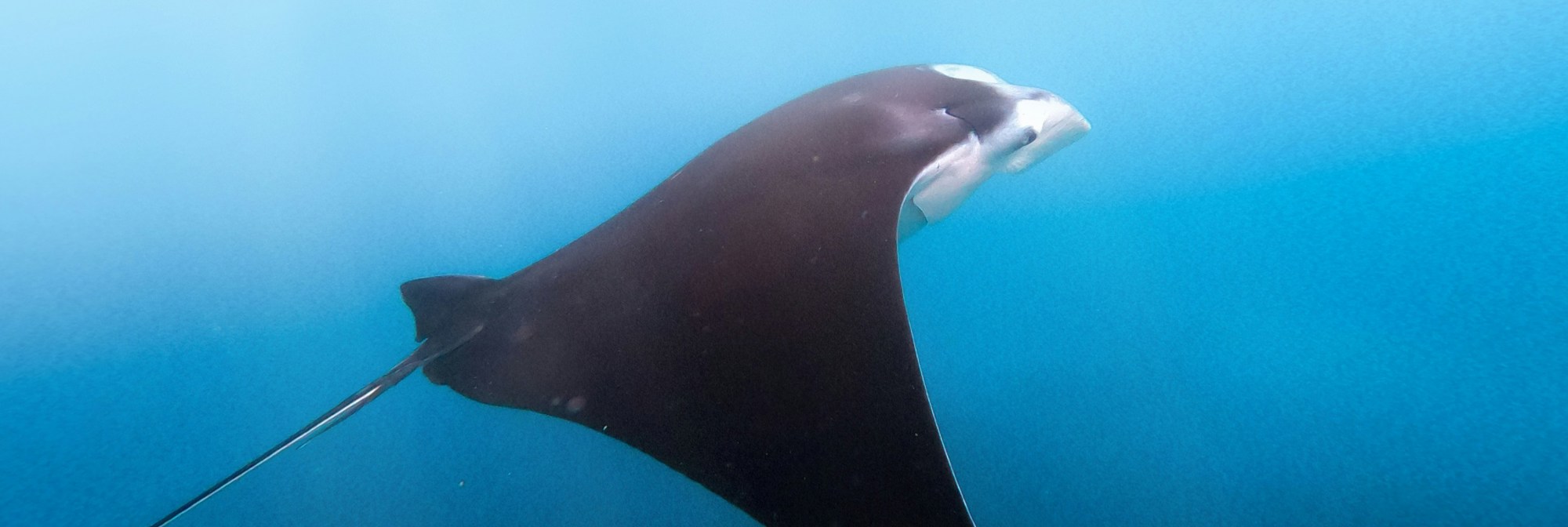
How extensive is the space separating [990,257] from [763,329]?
1.58 m

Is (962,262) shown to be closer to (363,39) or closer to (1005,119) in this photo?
(1005,119)

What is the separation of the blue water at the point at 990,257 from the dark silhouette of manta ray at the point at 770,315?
0.77 meters

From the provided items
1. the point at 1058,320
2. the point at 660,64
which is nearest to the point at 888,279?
the point at 1058,320

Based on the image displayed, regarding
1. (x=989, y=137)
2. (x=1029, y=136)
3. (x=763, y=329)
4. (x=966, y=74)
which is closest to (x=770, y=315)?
(x=763, y=329)

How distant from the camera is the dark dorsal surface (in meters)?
1.07

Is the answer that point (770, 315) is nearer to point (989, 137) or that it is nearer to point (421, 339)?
point (989, 137)

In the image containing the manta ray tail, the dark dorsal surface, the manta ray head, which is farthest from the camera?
the manta ray head

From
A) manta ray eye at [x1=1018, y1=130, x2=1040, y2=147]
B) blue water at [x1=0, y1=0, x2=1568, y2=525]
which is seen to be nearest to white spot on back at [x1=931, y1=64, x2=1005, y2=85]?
manta ray eye at [x1=1018, y1=130, x2=1040, y2=147]

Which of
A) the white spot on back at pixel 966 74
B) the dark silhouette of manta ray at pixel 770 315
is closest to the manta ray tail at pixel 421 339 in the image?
the dark silhouette of manta ray at pixel 770 315

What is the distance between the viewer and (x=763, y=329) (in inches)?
48.2

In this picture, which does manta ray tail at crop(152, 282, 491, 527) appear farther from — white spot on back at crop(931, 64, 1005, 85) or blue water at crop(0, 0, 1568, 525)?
white spot on back at crop(931, 64, 1005, 85)

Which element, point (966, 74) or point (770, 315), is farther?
point (966, 74)

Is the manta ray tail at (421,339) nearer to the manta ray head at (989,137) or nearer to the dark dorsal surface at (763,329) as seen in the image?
the dark dorsal surface at (763,329)

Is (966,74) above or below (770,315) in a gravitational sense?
above
